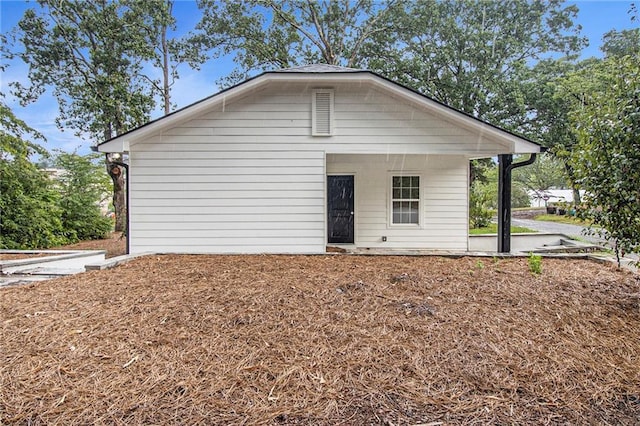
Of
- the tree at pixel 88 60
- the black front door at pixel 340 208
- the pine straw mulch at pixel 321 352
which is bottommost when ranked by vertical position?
the pine straw mulch at pixel 321 352

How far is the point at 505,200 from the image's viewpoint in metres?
7.46

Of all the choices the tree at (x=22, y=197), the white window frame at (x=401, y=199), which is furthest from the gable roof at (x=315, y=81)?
the tree at (x=22, y=197)

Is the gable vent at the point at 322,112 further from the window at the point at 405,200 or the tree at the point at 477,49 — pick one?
the tree at the point at 477,49

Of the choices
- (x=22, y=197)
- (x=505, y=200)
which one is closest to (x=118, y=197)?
(x=22, y=197)

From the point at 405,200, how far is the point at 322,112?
Result: 130 inches

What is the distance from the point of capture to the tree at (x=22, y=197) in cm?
918

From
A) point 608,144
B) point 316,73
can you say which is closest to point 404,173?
point 316,73

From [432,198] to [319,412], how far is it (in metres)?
7.64

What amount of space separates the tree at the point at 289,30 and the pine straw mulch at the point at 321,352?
14.7 m

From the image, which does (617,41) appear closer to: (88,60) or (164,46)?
(164,46)

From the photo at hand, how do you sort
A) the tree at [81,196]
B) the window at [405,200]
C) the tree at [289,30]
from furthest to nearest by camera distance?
the tree at [289,30] < the tree at [81,196] < the window at [405,200]

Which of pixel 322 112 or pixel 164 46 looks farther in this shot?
pixel 164 46

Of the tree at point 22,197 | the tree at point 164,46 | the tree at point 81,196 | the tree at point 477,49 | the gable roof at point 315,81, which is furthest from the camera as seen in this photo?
the tree at point 477,49

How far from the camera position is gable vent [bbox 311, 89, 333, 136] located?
7.35 meters
